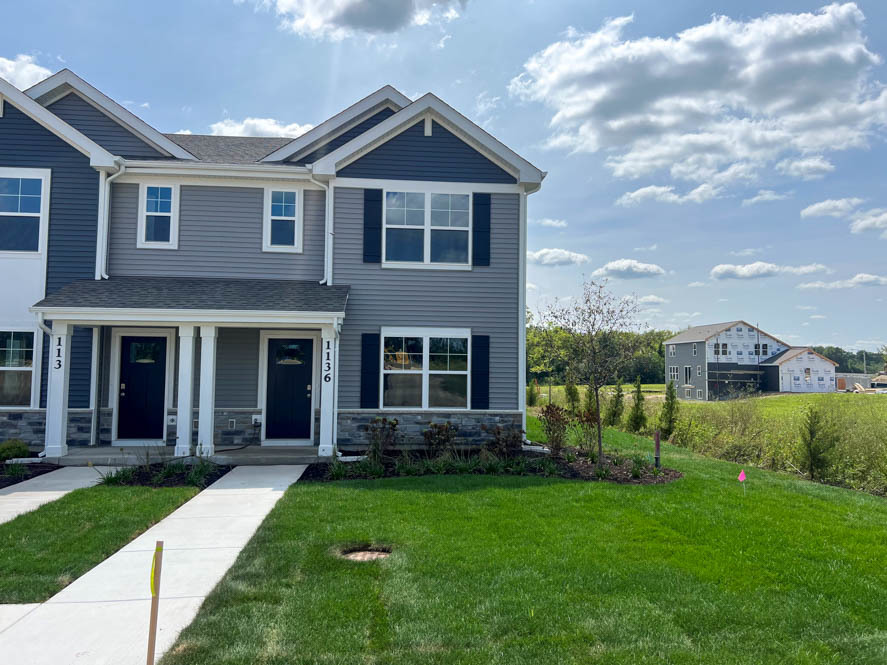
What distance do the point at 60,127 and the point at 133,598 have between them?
1024cm

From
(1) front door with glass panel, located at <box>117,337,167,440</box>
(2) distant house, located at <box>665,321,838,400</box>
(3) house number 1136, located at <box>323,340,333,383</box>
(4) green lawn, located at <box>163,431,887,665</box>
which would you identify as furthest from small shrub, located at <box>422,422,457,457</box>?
(2) distant house, located at <box>665,321,838,400</box>

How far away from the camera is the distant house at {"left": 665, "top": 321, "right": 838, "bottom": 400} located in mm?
45250

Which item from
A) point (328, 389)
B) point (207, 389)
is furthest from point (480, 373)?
point (207, 389)

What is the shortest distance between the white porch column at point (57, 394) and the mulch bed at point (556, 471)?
448 cm

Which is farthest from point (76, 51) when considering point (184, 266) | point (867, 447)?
point (867, 447)

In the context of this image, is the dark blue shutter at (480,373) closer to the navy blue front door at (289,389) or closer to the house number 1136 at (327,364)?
the house number 1136 at (327,364)

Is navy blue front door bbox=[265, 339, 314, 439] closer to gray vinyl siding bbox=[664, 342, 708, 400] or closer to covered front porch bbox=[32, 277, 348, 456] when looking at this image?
covered front porch bbox=[32, 277, 348, 456]

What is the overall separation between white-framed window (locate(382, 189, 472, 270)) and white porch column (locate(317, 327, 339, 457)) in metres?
2.11

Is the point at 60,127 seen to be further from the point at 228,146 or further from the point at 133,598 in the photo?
the point at 133,598

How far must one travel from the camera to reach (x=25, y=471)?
8977 mm

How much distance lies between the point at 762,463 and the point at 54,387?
14.1 meters

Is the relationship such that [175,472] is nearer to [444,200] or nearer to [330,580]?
[330,580]

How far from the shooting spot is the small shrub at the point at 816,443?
1053cm

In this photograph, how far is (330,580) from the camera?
4.73 meters
